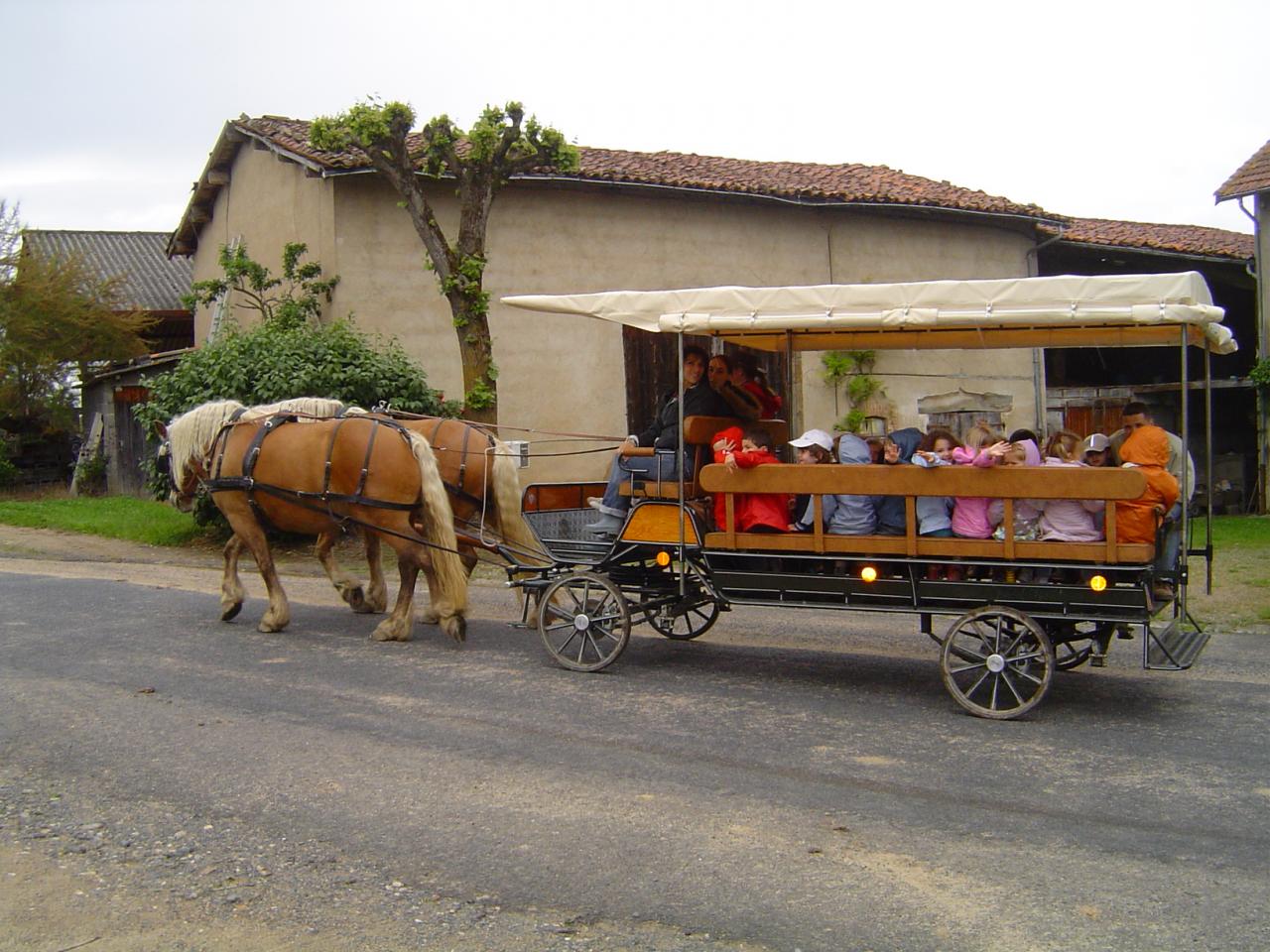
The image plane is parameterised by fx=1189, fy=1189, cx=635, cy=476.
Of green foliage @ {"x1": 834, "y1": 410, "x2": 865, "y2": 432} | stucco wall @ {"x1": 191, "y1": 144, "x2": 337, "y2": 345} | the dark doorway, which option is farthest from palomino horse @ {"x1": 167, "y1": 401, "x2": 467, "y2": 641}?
green foliage @ {"x1": 834, "y1": 410, "x2": 865, "y2": 432}

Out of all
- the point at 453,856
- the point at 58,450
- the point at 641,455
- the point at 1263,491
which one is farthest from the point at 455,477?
the point at 58,450

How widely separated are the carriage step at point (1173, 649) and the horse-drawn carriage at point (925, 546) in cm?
2

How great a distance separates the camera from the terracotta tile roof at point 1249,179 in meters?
19.9

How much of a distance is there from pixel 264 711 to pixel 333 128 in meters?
8.67

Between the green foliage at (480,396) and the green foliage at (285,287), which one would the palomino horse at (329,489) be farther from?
the green foliage at (285,287)

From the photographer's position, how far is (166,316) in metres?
29.2

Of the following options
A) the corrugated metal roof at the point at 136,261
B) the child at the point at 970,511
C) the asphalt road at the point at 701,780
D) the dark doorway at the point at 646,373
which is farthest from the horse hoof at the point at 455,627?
the corrugated metal roof at the point at 136,261

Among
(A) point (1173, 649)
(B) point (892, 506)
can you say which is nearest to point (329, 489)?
(B) point (892, 506)

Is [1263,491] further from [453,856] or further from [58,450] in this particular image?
[58,450]

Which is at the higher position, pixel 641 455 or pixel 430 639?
pixel 641 455

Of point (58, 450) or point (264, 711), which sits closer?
point (264, 711)

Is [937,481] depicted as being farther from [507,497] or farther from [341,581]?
[341,581]

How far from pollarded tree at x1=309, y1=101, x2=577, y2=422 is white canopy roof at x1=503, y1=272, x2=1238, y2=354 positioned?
20.3 feet

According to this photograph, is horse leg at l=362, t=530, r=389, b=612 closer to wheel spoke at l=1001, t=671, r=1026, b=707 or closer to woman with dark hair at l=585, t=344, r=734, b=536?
Result: woman with dark hair at l=585, t=344, r=734, b=536
